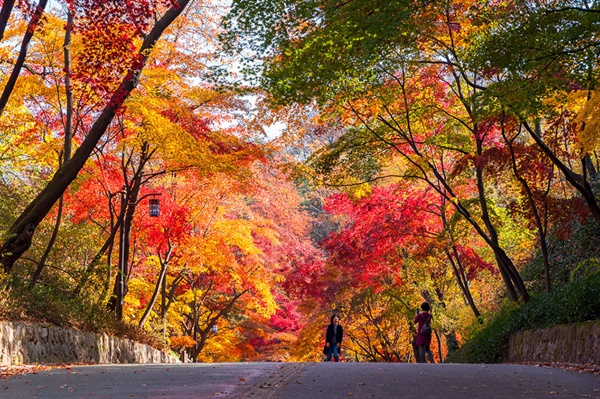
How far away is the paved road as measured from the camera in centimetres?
630

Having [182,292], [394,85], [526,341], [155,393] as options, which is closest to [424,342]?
[526,341]

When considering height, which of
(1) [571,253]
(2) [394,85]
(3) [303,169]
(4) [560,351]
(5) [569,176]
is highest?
(2) [394,85]

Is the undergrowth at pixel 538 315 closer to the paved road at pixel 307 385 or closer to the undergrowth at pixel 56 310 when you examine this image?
the paved road at pixel 307 385

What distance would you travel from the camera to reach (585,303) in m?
11.2

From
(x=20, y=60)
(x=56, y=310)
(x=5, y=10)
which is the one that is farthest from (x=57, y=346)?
(x=5, y=10)

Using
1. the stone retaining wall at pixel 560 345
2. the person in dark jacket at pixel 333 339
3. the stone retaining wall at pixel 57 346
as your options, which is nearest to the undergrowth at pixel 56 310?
the stone retaining wall at pixel 57 346

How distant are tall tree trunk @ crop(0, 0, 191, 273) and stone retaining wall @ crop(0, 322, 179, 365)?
1445mm

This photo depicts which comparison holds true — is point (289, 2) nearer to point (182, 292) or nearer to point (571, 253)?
point (571, 253)

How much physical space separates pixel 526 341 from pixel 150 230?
12036mm

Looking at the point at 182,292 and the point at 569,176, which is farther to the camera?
the point at 182,292

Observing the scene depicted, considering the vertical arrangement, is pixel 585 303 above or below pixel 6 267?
below

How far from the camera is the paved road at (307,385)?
20.7ft

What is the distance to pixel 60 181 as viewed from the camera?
42.8 feet

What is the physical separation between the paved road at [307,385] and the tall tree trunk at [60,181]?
434 cm
